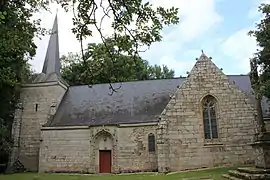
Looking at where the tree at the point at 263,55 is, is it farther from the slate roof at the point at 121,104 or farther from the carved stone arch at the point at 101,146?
the carved stone arch at the point at 101,146

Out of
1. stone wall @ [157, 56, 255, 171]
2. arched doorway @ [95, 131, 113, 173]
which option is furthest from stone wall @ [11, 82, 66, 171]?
stone wall @ [157, 56, 255, 171]

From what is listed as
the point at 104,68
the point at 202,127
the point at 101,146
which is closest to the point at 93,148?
the point at 101,146

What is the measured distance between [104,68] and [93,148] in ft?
42.9

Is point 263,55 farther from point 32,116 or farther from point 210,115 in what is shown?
point 32,116

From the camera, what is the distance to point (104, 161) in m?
21.0

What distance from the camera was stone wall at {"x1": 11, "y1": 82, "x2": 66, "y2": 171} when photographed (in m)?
23.4

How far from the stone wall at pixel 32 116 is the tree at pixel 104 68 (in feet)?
10.2

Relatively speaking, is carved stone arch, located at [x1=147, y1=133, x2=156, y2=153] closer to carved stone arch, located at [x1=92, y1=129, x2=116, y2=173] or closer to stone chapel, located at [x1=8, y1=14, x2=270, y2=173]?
stone chapel, located at [x1=8, y1=14, x2=270, y2=173]

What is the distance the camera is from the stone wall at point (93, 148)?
20.1m

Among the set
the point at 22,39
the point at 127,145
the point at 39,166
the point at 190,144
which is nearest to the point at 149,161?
the point at 127,145

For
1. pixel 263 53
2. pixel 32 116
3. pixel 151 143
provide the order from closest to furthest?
1. pixel 263 53
2. pixel 151 143
3. pixel 32 116

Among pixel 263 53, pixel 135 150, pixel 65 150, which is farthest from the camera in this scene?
pixel 65 150

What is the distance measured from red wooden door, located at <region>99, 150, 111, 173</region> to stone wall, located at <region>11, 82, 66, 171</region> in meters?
5.43

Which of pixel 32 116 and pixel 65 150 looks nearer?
pixel 65 150
